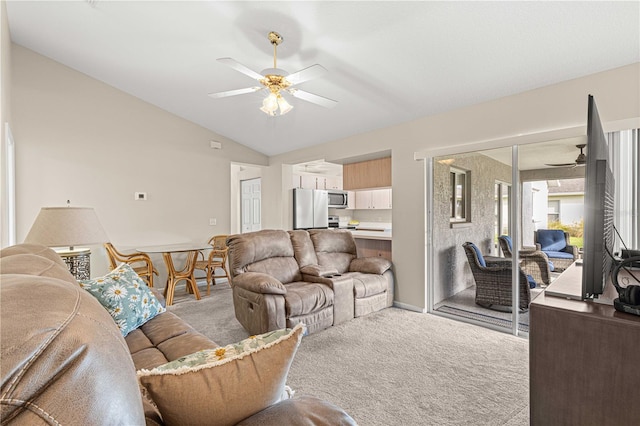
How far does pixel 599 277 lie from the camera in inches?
52.0

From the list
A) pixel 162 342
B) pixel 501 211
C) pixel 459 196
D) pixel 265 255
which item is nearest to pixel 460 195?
pixel 459 196

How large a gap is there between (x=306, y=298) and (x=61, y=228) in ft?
7.07

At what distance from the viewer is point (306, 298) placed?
3105 millimetres

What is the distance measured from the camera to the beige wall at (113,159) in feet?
13.2

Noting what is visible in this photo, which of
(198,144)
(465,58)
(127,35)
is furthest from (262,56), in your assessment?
(198,144)

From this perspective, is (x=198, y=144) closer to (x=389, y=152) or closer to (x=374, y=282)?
(x=389, y=152)

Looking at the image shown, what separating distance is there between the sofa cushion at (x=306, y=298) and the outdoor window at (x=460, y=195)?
7.02ft

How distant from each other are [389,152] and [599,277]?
3.27m

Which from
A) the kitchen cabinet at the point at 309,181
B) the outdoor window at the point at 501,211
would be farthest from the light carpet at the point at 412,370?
the kitchen cabinet at the point at 309,181

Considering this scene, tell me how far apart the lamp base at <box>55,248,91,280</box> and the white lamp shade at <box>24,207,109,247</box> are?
119cm

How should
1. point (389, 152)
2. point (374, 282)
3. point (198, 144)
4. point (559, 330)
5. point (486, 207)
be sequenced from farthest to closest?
point (198, 144)
point (389, 152)
point (486, 207)
point (374, 282)
point (559, 330)

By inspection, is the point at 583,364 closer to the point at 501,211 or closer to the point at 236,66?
the point at 236,66

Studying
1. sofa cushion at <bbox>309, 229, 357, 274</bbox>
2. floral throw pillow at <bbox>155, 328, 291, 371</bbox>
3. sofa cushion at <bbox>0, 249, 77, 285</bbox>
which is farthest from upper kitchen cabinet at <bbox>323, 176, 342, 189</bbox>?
floral throw pillow at <bbox>155, 328, 291, 371</bbox>

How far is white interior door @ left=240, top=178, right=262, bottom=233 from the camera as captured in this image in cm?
723
